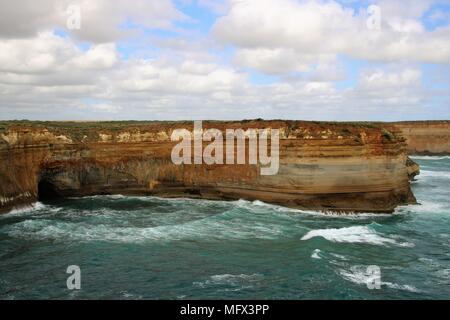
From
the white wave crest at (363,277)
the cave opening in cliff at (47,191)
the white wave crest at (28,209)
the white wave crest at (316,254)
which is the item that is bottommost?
the white wave crest at (363,277)

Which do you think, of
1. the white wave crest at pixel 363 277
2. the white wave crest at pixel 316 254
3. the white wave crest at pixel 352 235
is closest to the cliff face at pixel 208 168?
the white wave crest at pixel 352 235

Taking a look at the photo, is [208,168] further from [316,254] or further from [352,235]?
[316,254]

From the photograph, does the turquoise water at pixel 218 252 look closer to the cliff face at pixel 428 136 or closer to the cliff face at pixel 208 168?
the cliff face at pixel 208 168

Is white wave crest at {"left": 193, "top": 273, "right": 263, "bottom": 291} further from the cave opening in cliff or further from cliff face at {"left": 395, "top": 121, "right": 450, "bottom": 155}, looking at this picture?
cliff face at {"left": 395, "top": 121, "right": 450, "bottom": 155}

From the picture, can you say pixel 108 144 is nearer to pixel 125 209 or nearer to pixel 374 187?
pixel 125 209

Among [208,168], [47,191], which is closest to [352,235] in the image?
[208,168]

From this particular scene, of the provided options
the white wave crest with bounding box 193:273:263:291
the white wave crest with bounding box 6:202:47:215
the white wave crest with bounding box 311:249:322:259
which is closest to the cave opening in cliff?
the white wave crest with bounding box 6:202:47:215

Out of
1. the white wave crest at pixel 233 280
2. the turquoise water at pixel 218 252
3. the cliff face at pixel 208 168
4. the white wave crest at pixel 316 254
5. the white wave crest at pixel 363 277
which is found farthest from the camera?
the cliff face at pixel 208 168

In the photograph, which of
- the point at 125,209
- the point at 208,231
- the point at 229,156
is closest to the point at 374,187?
the point at 229,156
